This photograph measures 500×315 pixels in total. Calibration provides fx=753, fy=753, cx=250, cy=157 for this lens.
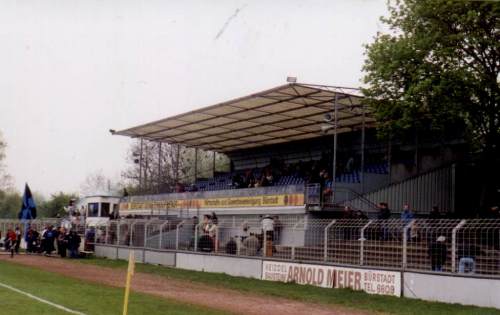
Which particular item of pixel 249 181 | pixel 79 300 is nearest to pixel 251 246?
pixel 79 300

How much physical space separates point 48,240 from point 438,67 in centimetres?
Answer: 2514

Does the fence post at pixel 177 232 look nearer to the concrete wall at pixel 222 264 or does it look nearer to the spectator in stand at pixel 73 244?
the concrete wall at pixel 222 264

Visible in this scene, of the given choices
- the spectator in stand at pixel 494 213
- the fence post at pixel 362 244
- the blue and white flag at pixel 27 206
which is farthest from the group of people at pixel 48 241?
the fence post at pixel 362 244

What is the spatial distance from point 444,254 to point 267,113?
1854 centimetres

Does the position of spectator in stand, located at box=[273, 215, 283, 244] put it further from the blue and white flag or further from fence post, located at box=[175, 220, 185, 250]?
the blue and white flag

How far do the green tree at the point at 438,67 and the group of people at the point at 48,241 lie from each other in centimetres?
1948

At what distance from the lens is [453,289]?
19484 mm

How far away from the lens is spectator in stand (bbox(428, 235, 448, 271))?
19844 mm

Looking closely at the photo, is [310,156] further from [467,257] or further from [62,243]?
[467,257]

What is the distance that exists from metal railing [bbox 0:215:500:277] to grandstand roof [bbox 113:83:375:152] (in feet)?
20.6

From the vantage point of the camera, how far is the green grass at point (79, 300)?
15.5 m

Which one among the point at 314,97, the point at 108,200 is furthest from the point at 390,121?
the point at 108,200

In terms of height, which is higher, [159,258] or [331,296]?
[159,258]

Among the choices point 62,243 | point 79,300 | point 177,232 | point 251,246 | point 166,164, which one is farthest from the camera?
point 166,164
